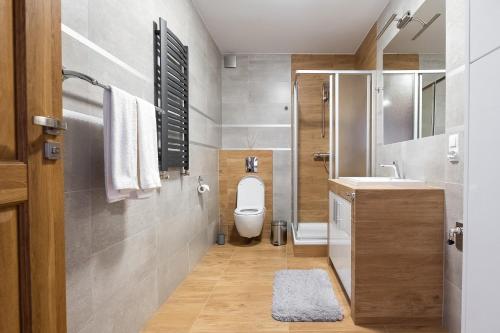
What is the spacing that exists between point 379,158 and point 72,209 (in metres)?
2.83

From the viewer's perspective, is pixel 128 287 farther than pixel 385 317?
No

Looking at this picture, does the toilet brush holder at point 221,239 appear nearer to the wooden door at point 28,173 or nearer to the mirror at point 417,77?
the mirror at point 417,77

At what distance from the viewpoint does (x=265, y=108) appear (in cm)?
439

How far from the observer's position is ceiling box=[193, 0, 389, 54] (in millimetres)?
3049

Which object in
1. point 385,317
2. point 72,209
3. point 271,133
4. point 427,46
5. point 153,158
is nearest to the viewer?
point 72,209

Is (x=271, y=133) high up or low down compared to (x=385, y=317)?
up

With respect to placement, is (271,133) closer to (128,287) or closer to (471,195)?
(128,287)

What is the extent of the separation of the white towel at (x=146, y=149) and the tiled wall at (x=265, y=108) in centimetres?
278

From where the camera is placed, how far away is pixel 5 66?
797 mm

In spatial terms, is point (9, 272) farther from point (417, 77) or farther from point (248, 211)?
point (248, 211)

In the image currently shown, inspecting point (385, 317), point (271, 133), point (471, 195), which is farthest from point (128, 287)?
point (271, 133)

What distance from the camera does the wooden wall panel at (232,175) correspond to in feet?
14.0

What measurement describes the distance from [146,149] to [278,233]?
8.86 feet

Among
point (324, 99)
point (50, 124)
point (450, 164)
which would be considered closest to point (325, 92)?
point (324, 99)
